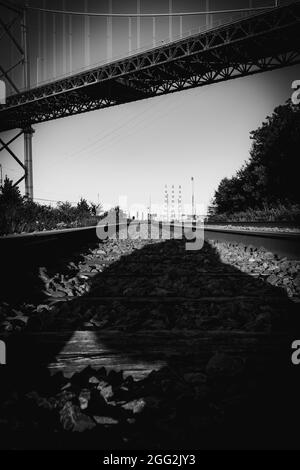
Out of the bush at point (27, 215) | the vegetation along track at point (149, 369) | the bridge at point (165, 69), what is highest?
the bridge at point (165, 69)

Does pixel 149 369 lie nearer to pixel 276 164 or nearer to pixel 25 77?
pixel 276 164

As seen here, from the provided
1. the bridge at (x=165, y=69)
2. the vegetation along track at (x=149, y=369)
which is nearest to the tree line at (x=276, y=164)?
the bridge at (x=165, y=69)

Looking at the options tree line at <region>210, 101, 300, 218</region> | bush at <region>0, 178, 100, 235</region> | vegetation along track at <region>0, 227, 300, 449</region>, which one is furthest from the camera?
tree line at <region>210, 101, 300, 218</region>

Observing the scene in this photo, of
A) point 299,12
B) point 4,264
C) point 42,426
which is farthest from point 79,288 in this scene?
point 299,12

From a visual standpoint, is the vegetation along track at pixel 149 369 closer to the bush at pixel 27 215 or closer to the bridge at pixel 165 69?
the bush at pixel 27 215

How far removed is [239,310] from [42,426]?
5.89ft

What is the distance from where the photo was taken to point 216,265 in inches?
209

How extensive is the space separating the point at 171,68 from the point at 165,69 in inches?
20.2

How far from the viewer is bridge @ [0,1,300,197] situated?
2120 cm

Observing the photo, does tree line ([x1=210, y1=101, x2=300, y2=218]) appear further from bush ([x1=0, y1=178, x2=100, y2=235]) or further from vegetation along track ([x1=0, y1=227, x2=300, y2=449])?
vegetation along track ([x1=0, y1=227, x2=300, y2=449])

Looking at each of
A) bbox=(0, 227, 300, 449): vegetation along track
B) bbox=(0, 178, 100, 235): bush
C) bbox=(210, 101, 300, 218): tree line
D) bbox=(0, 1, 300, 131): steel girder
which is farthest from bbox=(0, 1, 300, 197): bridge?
bbox=(0, 227, 300, 449): vegetation along track

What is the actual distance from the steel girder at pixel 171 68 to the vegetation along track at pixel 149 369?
23.2 m

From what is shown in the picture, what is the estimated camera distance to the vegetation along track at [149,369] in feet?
3.62

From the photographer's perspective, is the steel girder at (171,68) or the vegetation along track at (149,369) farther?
the steel girder at (171,68)
